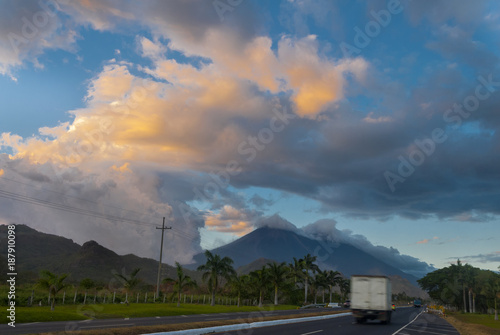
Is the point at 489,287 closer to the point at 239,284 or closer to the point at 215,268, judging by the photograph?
the point at 239,284

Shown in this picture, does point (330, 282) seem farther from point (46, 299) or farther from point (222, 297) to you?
point (46, 299)

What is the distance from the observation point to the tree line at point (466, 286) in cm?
10851

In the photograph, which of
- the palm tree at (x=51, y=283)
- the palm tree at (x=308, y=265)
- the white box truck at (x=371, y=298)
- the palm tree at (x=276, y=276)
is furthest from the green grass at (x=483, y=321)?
the palm tree at (x=308, y=265)

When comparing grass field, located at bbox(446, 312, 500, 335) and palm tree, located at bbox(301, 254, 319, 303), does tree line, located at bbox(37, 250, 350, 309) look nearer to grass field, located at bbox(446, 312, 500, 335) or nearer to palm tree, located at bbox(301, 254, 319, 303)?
palm tree, located at bbox(301, 254, 319, 303)

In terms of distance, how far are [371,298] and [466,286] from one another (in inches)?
4372

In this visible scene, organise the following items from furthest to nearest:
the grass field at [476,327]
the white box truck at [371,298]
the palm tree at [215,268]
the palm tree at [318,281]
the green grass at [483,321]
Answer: the palm tree at [318,281] < the palm tree at [215,268] < the green grass at [483,321] < the white box truck at [371,298] < the grass field at [476,327]

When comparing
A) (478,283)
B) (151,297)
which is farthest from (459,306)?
(151,297)

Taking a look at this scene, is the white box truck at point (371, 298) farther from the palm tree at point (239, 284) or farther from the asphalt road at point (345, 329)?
A: the palm tree at point (239, 284)

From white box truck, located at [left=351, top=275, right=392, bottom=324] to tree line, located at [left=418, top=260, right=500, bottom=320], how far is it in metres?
71.0

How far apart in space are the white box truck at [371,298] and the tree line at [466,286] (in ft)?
233

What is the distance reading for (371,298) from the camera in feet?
105

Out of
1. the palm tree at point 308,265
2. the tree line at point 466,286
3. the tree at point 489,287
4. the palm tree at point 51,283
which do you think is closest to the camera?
the palm tree at point 51,283

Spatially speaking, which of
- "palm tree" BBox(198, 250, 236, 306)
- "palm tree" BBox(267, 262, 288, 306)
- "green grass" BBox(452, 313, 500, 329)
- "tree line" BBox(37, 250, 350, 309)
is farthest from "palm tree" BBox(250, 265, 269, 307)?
"green grass" BBox(452, 313, 500, 329)

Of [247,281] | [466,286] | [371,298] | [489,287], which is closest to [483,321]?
[371,298]
